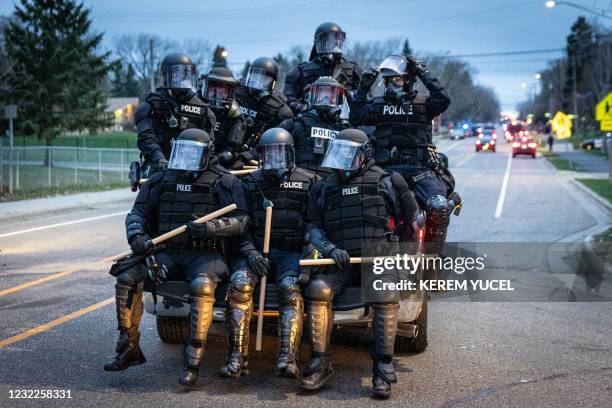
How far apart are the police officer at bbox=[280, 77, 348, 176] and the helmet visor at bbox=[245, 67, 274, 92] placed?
3.82 feet

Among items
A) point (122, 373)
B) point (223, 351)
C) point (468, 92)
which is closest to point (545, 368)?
point (223, 351)

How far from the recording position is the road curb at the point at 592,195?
2045 cm

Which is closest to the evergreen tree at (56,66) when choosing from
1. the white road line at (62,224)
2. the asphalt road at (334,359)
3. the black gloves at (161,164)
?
the white road line at (62,224)

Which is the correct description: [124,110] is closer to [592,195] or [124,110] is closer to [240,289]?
[592,195]

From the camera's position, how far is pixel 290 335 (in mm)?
5801

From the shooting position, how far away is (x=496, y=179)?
32094mm

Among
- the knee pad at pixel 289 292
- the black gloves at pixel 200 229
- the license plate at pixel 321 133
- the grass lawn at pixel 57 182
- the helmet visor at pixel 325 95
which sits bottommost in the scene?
the grass lawn at pixel 57 182

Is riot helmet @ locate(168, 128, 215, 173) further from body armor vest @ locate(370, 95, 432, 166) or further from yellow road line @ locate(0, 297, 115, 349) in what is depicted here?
body armor vest @ locate(370, 95, 432, 166)

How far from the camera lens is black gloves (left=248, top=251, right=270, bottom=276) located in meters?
6.00

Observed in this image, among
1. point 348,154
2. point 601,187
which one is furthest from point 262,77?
point 601,187

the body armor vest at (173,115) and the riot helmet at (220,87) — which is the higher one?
the riot helmet at (220,87)

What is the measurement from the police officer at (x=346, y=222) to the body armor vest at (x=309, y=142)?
1.38 meters

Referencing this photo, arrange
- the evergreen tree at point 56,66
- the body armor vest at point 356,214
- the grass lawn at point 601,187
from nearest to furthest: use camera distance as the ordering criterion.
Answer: the body armor vest at point 356,214 → the grass lawn at point 601,187 → the evergreen tree at point 56,66

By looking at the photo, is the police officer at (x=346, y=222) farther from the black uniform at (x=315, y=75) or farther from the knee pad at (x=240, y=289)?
the black uniform at (x=315, y=75)
